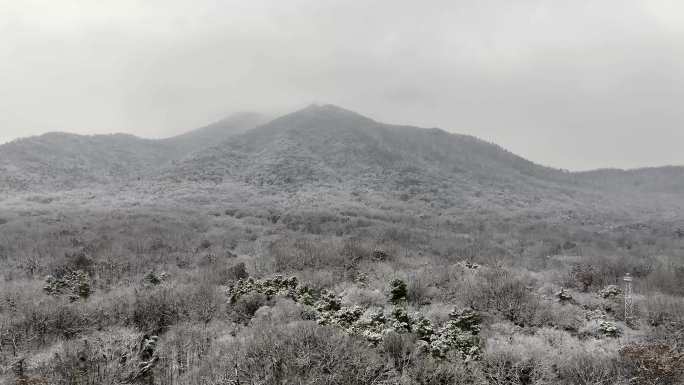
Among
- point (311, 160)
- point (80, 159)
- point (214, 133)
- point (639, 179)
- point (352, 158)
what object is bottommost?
point (639, 179)

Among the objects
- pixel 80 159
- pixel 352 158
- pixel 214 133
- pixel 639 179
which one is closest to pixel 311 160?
pixel 352 158

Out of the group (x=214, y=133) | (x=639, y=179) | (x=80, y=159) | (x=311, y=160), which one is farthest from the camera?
(x=214, y=133)

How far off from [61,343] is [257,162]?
51.0m

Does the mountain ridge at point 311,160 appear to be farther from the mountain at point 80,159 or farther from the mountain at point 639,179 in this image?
the mountain at point 639,179

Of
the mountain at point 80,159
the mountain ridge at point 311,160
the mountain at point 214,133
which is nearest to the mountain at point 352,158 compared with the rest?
the mountain ridge at point 311,160

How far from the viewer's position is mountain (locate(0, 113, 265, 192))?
153 feet

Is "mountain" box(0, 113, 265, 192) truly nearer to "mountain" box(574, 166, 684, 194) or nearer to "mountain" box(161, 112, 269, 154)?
"mountain" box(161, 112, 269, 154)

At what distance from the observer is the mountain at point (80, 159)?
153 ft

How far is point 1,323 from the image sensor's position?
8.09 metres

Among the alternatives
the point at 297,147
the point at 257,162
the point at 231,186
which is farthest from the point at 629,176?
the point at 231,186

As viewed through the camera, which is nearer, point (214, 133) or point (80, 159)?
point (80, 159)

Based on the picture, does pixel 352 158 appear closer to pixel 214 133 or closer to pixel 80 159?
pixel 80 159

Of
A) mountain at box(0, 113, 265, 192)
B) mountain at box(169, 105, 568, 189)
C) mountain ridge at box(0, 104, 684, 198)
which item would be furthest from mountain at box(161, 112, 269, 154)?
mountain at box(169, 105, 568, 189)

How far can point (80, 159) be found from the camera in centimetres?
5897
